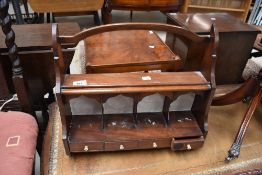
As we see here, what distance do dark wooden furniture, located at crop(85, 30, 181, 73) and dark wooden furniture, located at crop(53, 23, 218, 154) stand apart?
0.31 meters

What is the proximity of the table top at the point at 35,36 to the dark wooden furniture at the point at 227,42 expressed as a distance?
64 cm

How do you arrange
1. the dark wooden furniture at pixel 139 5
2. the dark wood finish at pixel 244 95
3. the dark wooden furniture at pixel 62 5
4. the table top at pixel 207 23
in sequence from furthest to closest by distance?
1. the dark wooden furniture at pixel 139 5
2. the dark wooden furniture at pixel 62 5
3. the table top at pixel 207 23
4. the dark wood finish at pixel 244 95

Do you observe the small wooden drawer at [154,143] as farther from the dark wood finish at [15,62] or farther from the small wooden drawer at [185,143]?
the dark wood finish at [15,62]

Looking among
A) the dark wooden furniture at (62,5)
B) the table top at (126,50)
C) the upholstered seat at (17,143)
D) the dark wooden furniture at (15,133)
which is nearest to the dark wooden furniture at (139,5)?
the dark wooden furniture at (62,5)

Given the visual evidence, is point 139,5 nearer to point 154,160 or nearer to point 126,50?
point 126,50

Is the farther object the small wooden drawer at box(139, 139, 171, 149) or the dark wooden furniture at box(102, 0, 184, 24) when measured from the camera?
the dark wooden furniture at box(102, 0, 184, 24)

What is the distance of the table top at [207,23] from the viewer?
1294 millimetres

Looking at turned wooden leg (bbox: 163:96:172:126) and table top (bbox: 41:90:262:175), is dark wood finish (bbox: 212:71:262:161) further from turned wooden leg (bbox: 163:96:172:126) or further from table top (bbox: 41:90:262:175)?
turned wooden leg (bbox: 163:96:172:126)

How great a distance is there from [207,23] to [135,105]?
0.77m

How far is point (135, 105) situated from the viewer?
0.94m

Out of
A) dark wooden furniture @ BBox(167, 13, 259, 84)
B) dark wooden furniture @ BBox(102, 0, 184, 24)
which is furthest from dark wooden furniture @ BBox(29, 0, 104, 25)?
dark wooden furniture @ BBox(167, 13, 259, 84)

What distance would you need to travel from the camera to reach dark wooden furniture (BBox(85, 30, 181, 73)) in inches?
46.9

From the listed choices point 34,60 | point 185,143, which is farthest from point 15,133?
point 185,143

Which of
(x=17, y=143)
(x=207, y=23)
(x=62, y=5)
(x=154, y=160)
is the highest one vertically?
(x=207, y=23)
